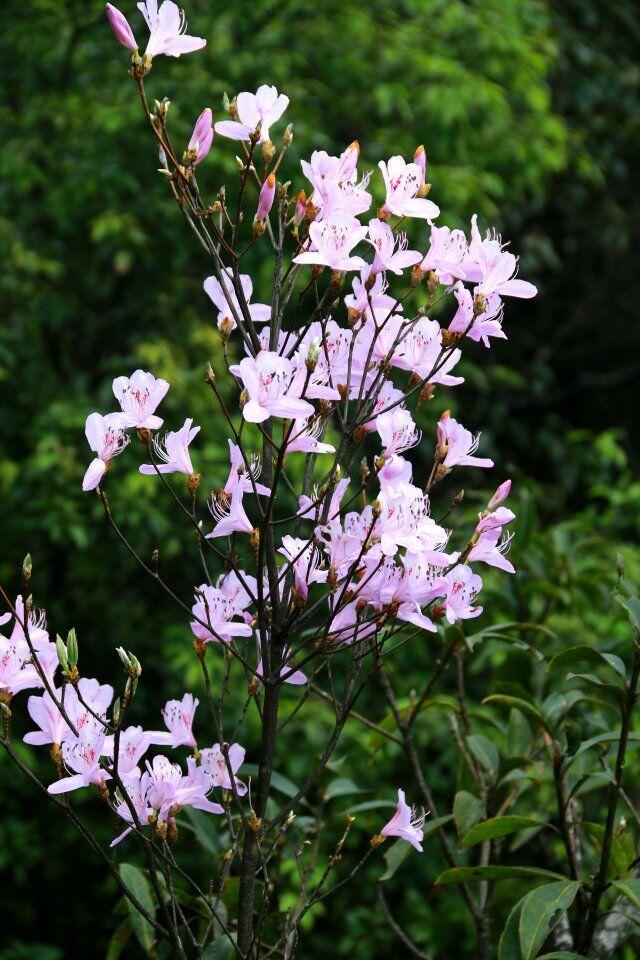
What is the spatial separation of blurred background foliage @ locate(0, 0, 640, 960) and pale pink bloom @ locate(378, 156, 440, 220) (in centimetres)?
220

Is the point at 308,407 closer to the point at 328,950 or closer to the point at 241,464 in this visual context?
the point at 241,464

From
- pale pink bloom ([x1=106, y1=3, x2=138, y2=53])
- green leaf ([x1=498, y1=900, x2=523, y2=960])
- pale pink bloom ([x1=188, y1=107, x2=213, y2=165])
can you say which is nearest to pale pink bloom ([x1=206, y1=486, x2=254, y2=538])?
pale pink bloom ([x1=188, y1=107, x2=213, y2=165])

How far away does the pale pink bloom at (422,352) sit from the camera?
108cm

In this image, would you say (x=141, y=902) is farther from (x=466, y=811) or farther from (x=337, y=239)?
(x=337, y=239)

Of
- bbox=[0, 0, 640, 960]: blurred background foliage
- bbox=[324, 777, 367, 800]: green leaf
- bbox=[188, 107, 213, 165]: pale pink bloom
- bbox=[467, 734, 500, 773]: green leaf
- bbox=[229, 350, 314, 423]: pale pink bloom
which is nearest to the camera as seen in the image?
bbox=[229, 350, 314, 423]: pale pink bloom

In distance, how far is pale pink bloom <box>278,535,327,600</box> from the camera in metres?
1.01

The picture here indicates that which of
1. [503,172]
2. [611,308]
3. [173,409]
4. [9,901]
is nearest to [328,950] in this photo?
[9,901]

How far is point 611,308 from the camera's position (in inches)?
250

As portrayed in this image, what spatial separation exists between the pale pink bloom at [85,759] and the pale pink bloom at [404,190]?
0.57 metres

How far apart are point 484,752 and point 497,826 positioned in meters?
0.27

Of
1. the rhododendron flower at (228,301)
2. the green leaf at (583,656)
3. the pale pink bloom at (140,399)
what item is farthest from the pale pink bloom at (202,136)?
the green leaf at (583,656)

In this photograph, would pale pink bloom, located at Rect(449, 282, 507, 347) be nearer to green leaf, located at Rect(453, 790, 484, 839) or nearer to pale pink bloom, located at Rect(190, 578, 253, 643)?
pale pink bloom, located at Rect(190, 578, 253, 643)

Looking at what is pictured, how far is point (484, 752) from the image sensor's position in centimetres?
152

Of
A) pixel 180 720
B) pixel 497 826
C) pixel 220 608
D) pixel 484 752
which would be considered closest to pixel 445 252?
pixel 220 608
